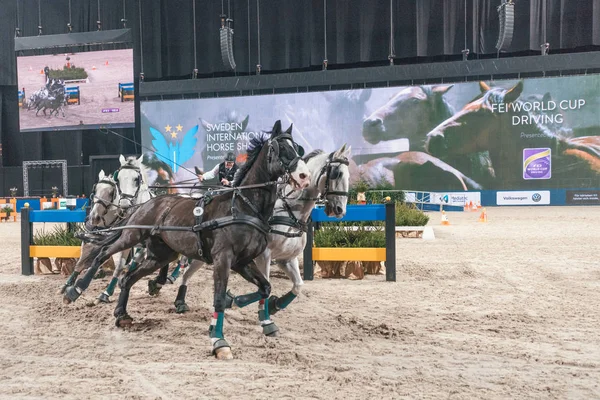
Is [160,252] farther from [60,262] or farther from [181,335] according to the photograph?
[60,262]

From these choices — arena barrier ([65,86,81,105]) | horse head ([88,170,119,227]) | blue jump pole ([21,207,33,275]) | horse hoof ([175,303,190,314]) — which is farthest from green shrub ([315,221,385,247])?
arena barrier ([65,86,81,105])

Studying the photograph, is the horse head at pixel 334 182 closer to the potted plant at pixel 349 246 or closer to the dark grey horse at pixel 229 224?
the dark grey horse at pixel 229 224

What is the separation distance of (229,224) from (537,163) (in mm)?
20200

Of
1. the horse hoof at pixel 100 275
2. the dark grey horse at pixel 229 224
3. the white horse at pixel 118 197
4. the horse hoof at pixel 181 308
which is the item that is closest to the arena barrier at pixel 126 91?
the horse hoof at pixel 100 275

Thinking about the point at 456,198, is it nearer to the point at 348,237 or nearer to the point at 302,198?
the point at 348,237

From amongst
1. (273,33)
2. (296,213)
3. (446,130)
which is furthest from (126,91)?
(296,213)

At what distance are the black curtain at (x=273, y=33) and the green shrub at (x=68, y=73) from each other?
280 cm

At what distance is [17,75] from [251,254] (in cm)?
2607

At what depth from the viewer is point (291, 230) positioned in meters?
5.62

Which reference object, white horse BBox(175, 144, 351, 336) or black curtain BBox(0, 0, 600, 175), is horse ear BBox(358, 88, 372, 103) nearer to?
black curtain BBox(0, 0, 600, 175)

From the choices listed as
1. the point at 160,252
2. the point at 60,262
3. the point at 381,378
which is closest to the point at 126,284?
the point at 160,252

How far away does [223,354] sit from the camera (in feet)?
14.7

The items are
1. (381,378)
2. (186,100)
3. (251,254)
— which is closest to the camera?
(381,378)

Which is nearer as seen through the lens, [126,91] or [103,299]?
[103,299]
